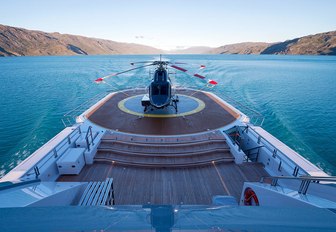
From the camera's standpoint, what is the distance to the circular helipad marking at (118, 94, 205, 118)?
19870 millimetres

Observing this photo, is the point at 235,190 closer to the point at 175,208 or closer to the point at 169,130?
the point at 169,130

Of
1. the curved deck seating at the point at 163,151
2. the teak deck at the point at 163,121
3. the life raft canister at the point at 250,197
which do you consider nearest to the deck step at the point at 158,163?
the curved deck seating at the point at 163,151

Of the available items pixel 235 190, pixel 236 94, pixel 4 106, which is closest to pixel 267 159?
pixel 235 190

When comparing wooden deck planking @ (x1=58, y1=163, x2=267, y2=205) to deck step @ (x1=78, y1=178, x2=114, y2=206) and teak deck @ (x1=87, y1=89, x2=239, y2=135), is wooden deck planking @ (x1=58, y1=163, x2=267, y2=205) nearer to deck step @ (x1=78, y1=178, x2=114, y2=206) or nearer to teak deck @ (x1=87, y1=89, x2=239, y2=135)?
deck step @ (x1=78, y1=178, x2=114, y2=206)

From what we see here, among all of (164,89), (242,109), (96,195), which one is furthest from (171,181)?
(242,109)

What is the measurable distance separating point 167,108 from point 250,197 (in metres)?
15.7

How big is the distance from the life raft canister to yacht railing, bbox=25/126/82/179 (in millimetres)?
10861

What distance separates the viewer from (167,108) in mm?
22188

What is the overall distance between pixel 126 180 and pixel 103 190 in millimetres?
3109

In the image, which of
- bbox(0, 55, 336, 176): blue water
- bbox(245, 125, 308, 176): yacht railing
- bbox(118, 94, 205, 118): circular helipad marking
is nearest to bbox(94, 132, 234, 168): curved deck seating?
bbox(245, 125, 308, 176): yacht railing

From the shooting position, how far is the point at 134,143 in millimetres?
14062

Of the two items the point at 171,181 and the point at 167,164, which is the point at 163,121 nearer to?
the point at 167,164

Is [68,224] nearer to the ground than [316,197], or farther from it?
farther from it

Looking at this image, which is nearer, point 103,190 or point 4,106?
point 103,190
